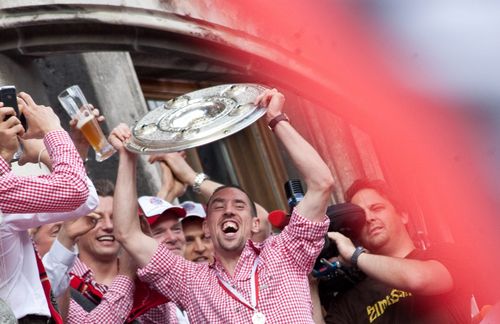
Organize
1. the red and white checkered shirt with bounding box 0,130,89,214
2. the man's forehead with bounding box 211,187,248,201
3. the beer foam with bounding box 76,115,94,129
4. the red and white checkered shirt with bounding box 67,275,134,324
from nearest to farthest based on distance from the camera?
the red and white checkered shirt with bounding box 0,130,89,214
the red and white checkered shirt with bounding box 67,275,134,324
the beer foam with bounding box 76,115,94,129
the man's forehead with bounding box 211,187,248,201

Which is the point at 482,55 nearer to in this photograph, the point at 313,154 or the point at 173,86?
the point at 313,154

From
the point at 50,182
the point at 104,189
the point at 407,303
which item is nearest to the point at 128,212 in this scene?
the point at 104,189

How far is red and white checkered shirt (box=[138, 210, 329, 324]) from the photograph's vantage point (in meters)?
3.25

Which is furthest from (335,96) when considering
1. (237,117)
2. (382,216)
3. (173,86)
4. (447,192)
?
(447,192)

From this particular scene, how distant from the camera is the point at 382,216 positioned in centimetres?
387

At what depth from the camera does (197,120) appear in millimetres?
3484

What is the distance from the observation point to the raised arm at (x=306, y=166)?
338cm

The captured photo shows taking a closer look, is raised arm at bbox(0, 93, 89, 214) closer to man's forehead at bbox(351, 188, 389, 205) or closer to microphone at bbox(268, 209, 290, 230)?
microphone at bbox(268, 209, 290, 230)

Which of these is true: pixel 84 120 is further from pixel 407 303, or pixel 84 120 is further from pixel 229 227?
pixel 407 303

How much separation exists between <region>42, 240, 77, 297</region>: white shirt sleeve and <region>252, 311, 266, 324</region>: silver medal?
64 centimetres

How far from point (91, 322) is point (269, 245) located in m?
0.69

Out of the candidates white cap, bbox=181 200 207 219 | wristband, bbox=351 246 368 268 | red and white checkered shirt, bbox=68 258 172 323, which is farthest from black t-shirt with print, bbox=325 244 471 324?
white cap, bbox=181 200 207 219

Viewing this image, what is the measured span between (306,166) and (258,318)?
586 millimetres

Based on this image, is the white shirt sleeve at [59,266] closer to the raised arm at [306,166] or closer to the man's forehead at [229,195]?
the man's forehead at [229,195]
